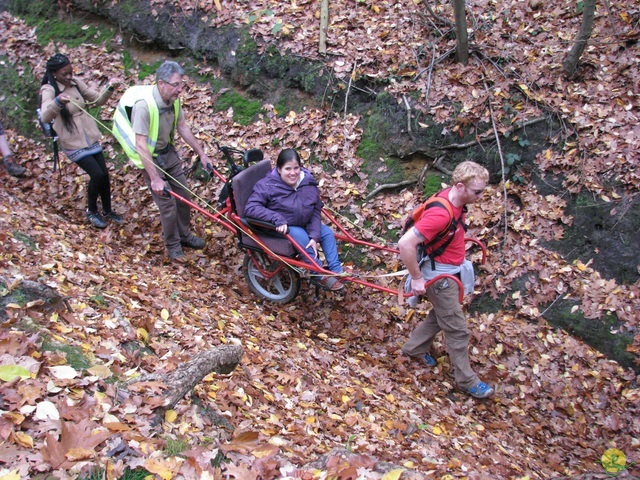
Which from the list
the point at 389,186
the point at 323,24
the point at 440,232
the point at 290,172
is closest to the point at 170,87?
the point at 290,172

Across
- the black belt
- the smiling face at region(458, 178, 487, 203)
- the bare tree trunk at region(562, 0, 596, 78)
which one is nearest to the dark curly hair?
the black belt

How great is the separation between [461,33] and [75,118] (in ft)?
17.0

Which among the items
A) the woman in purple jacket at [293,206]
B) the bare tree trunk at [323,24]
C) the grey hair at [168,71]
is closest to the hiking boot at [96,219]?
the grey hair at [168,71]

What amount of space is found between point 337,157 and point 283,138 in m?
0.99

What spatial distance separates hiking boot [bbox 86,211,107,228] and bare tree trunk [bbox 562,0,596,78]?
6570 millimetres

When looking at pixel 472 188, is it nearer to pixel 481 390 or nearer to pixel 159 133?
pixel 481 390

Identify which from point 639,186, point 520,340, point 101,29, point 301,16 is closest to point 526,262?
point 520,340

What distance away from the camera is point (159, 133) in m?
6.07

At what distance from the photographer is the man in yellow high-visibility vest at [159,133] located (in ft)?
18.3

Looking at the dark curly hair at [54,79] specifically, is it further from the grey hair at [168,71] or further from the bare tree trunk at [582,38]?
the bare tree trunk at [582,38]

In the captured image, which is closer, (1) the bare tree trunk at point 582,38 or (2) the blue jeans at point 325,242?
(2) the blue jeans at point 325,242

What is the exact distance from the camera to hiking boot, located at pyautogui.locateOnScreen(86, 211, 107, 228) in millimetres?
7180

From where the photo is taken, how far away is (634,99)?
6.34 metres

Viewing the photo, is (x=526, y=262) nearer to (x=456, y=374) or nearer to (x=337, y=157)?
(x=456, y=374)
